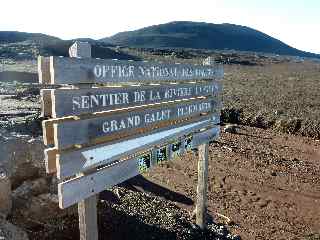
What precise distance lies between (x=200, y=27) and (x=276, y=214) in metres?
111

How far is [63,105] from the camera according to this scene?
142 inches

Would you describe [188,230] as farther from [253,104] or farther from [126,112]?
[253,104]

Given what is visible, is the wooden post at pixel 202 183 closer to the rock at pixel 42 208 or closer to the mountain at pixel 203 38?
the rock at pixel 42 208

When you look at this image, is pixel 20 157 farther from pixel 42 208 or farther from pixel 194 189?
pixel 194 189

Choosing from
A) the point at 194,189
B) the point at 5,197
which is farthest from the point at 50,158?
the point at 194,189

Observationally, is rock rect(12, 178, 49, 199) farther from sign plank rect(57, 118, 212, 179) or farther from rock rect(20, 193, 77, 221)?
sign plank rect(57, 118, 212, 179)

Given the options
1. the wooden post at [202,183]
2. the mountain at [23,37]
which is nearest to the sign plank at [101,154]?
the wooden post at [202,183]

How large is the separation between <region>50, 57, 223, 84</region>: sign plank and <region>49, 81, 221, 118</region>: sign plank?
0.09 meters

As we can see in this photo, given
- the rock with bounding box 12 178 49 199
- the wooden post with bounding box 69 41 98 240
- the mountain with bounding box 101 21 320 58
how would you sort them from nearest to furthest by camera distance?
the wooden post with bounding box 69 41 98 240 → the rock with bounding box 12 178 49 199 → the mountain with bounding box 101 21 320 58

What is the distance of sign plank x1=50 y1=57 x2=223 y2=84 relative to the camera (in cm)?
364

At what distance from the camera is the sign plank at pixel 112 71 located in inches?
143

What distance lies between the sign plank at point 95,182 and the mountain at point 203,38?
286 ft

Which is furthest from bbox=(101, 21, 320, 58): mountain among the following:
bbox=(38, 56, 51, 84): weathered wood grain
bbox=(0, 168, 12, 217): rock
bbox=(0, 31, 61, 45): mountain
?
bbox=(38, 56, 51, 84): weathered wood grain

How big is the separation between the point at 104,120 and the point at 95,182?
531 millimetres
